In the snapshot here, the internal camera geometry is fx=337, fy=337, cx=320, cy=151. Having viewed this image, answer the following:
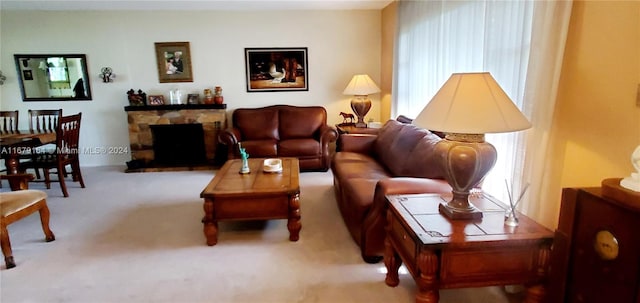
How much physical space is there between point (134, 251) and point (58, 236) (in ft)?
2.81

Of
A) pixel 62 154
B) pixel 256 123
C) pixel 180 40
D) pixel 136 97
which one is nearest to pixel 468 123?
pixel 256 123

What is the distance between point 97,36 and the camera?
5.11 meters

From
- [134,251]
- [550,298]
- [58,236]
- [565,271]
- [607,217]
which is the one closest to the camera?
[607,217]

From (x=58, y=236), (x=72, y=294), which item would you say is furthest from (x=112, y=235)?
(x=72, y=294)

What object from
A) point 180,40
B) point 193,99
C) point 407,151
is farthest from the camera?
point 193,99

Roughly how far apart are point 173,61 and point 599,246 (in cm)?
552

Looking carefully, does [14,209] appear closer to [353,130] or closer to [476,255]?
[476,255]

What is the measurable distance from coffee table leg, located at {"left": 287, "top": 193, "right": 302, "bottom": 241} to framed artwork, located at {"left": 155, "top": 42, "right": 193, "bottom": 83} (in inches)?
142

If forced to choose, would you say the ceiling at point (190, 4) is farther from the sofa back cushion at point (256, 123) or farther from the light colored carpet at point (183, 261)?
the light colored carpet at point (183, 261)

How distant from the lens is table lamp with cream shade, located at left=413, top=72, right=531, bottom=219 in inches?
58.4

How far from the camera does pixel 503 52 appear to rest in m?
2.19

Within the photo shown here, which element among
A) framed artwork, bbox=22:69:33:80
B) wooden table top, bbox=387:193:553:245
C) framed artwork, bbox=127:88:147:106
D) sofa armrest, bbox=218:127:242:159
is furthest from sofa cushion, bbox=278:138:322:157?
framed artwork, bbox=22:69:33:80

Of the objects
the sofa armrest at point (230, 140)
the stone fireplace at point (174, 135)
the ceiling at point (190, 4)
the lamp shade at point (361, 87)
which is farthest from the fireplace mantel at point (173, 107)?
the lamp shade at point (361, 87)

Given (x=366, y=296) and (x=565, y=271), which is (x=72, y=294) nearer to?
(x=366, y=296)
